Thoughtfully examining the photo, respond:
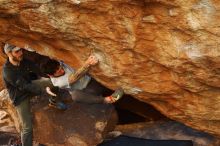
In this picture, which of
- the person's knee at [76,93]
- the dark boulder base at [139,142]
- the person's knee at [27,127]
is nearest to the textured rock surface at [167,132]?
the dark boulder base at [139,142]

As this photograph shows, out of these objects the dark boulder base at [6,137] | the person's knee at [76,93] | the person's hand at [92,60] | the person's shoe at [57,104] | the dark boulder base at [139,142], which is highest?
the person's hand at [92,60]

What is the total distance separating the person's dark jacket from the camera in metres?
4.78

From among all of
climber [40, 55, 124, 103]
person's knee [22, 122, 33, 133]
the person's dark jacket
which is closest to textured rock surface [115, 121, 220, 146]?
climber [40, 55, 124, 103]

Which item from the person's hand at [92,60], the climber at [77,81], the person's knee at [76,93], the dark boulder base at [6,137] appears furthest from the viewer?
the dark boulder base at [6,137]

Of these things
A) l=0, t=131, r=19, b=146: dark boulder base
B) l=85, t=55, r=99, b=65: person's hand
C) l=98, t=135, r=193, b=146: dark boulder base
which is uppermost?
l=85, t=55, r=99, b=65: person's hand

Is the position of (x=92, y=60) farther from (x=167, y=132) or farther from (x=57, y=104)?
(x=167, y=132)

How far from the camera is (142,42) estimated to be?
157 inches

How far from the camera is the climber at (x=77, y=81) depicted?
180 inches

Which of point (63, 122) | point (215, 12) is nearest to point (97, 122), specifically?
point (63, 122)

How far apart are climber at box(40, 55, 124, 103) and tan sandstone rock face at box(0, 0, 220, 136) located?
0.35 ft

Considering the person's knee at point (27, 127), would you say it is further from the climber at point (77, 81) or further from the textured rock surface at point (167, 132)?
the textured rock surface at point (167, 132)

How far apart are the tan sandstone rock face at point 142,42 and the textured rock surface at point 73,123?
79 cm

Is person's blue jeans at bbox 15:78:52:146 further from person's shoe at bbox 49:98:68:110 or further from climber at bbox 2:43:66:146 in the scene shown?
person's shoe at bbox 49:98:68:110

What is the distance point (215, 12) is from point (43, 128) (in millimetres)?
3158
